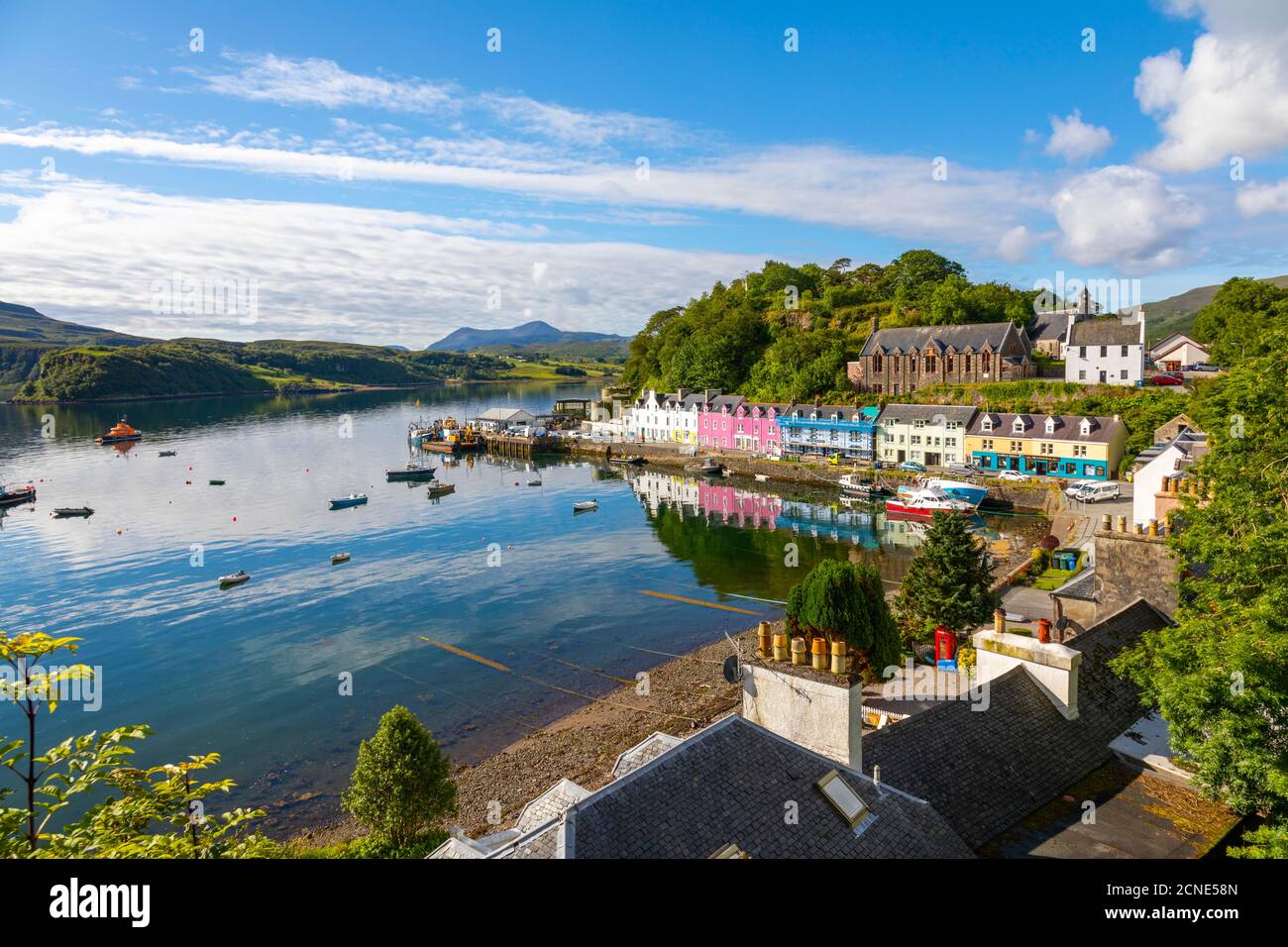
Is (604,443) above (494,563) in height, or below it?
above

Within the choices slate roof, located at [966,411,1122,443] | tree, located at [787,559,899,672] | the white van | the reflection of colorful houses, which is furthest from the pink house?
tree, located at [787,559,899,672]

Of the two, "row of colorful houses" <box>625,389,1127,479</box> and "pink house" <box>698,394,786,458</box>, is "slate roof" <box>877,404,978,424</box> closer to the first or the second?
"row of colorful houses" <box>625,389,1127,479</box>

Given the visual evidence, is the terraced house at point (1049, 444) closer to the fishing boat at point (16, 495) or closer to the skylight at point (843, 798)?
the skylight at point (843, 798)

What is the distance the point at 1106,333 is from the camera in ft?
215

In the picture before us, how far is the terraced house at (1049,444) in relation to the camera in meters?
56.8

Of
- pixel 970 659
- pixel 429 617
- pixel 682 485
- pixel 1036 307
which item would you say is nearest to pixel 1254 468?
pixel 970 659

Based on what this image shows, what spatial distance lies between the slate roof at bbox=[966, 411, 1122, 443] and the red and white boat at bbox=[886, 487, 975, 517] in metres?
9.81

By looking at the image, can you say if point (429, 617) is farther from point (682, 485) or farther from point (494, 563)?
point (682, 485)

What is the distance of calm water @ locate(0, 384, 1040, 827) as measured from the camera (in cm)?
2702

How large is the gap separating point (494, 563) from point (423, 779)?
30716 mm

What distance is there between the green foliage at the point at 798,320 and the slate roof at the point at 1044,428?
1920 centimetres

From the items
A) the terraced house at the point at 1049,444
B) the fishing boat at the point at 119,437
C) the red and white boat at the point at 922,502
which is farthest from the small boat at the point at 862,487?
the fishing boat at the point at 119,437

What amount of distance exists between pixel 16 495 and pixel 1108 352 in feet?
315

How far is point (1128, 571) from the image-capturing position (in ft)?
51.9
